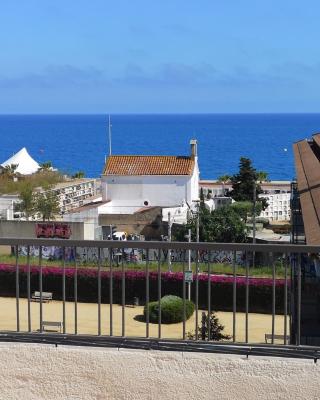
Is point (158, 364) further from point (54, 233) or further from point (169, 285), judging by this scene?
point (54, 233)

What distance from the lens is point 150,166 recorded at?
42.8 m

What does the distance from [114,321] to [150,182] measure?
35473mm

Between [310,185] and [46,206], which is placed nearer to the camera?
[310,185]

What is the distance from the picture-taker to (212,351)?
5.14 metres

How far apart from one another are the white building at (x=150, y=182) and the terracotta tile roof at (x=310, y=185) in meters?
16.0

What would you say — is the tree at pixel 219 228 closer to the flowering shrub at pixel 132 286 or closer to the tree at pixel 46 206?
the tree at pixel 46 206

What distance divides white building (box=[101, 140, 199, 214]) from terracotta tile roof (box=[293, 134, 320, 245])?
632 inches

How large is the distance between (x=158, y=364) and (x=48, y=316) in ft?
20.1

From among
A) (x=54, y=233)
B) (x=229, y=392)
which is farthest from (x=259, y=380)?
(x=54, y=233)

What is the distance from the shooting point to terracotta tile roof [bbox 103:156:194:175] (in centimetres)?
4231

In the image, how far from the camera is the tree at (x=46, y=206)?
122 ft

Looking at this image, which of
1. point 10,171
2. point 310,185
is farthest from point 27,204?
point 310,185

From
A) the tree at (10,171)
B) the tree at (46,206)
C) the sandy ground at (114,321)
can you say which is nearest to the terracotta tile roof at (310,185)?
the sandy ground at (114,321)

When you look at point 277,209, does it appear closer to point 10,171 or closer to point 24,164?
point 10,171
